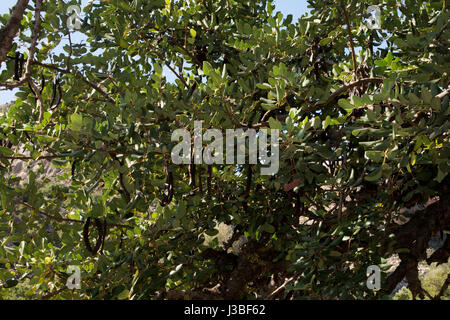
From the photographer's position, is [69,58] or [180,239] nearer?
[180,239]

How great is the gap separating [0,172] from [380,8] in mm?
2469

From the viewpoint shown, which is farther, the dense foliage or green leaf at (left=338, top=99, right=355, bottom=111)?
the dense foliage

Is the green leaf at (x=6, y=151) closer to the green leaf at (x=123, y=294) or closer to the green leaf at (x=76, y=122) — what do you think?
the green leaf at (x=76, y=122)

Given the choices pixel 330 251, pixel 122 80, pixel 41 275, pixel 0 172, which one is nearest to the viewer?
pixel 330 251

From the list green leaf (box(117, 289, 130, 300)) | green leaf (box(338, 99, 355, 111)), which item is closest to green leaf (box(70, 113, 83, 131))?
green leaf (box(117, 289, 130, 300))

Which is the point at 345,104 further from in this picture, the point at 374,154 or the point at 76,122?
the point at 76,122

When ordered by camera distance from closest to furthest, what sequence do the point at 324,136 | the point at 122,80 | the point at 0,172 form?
the point at 0,172 → the point at 324,136 → the point at 122,80

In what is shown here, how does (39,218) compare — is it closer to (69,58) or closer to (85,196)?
(85,196)

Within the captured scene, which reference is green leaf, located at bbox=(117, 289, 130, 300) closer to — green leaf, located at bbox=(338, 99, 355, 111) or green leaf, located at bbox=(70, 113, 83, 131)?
green leaf, located at bbox=(70, 113, 83, 131)

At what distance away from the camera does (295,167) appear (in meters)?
2.07

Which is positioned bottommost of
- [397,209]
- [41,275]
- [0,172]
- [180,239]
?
[41,275]

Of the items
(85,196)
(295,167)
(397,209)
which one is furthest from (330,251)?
(85,196)

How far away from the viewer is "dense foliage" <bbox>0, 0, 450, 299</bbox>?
6.32 ft

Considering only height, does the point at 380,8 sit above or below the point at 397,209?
above
